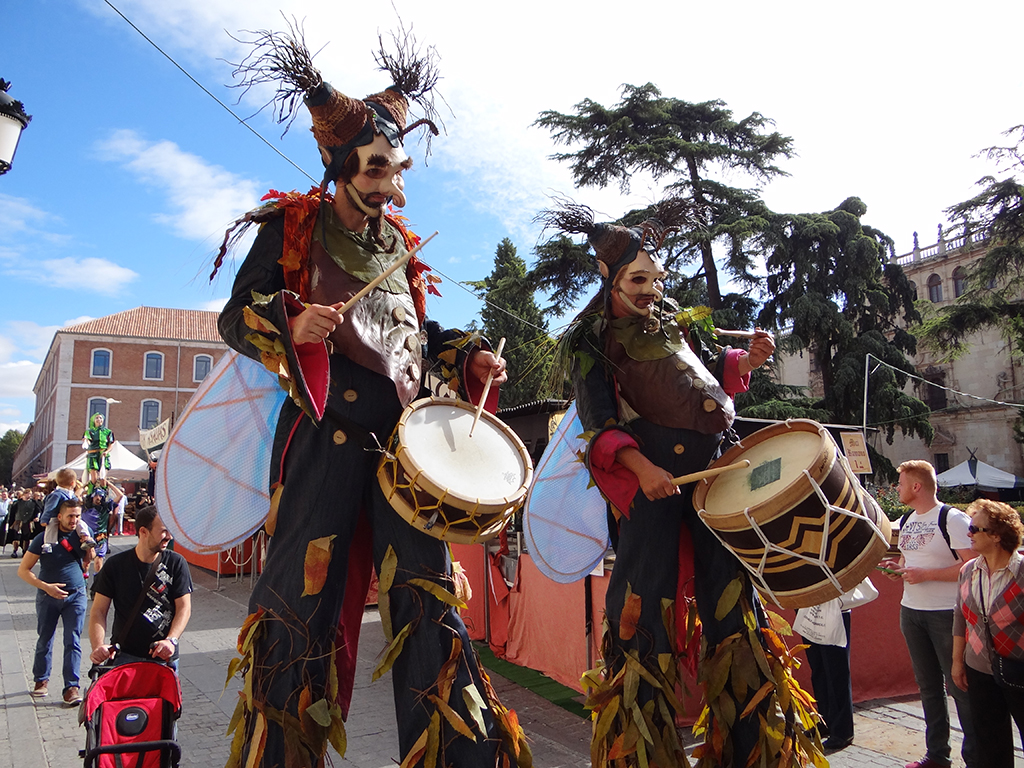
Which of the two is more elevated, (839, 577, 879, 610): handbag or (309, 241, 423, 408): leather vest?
(309, 241, 423, 408): leather vest

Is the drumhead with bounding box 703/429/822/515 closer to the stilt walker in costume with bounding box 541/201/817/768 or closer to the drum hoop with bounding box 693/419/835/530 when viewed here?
the drum hoop with bounding box 693/419/835/530

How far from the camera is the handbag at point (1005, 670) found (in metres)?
2.99

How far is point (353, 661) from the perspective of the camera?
2230 millimetres

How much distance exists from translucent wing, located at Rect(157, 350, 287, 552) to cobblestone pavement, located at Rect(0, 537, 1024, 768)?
1469 millimetres

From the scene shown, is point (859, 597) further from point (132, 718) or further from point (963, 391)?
point (963, 391)

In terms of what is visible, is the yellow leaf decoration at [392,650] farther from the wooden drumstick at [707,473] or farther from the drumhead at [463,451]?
the wooden drumstick at [707,473]

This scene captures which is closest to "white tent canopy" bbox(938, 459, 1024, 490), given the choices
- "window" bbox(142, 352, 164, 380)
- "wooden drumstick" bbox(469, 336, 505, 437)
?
"wooden drumstick" bbox(469, 336, 505, 437)

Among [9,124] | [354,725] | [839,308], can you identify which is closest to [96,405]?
[839,308]

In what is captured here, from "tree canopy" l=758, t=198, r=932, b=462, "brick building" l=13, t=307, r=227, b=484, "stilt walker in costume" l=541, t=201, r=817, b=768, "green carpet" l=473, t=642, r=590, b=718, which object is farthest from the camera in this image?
"brick building" l=13, t=307, r=227, b=484

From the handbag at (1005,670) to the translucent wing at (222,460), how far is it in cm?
303

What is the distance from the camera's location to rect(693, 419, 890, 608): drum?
217cm

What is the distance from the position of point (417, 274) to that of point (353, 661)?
1.31 m

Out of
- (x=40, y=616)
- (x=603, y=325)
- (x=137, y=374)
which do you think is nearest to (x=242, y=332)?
(x=603, y=325)

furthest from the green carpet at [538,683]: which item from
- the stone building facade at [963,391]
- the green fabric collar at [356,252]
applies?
the stone building facade at [963,391]
